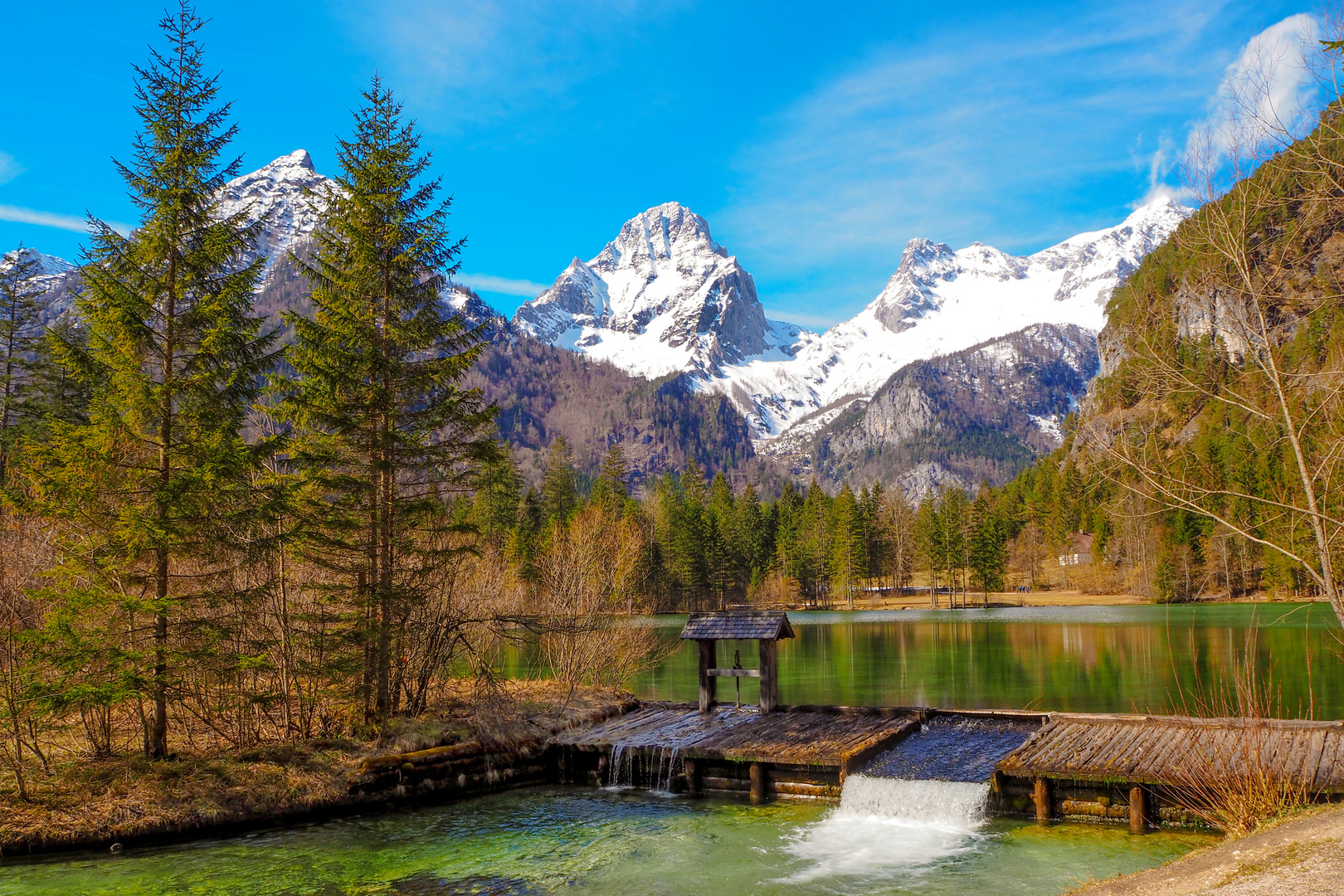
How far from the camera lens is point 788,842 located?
42.8 ft

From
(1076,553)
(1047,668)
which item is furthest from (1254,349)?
(1076,553)

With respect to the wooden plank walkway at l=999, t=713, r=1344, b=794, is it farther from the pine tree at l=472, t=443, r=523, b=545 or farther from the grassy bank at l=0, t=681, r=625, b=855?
the pine tree at l=472, t=443, r=523, b=545

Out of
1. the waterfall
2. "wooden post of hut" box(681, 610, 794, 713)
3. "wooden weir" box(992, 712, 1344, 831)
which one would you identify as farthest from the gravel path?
"wooden post of hut" box(681, 610, 794, 713)

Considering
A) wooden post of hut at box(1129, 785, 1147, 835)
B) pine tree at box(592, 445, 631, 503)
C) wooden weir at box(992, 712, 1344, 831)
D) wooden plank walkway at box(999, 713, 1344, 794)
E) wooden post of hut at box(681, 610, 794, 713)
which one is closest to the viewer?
wooden plank walkway at box(999, 713, 1344, 794)

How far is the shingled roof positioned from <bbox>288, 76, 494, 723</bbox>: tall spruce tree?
20.3 feet

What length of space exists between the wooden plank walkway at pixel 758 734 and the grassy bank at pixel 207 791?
2685 millimetres

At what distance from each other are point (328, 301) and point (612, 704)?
39.1 feet

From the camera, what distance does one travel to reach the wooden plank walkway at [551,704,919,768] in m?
15.7

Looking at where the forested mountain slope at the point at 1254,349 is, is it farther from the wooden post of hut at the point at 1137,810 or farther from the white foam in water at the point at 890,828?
the white foam in water at the point at 890,828

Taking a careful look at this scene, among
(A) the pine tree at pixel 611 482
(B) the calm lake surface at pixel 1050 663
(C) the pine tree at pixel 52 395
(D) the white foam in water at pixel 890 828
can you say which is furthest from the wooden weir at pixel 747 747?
(A) the pine tree at pixel 611 482

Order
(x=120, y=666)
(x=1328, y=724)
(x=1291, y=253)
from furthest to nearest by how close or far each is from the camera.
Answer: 1. (x=1328, y=724)
2. (x=120, y=666)
3. (x=1291, y=253)

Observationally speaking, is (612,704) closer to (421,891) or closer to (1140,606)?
(421,891)

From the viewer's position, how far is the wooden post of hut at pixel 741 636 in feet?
61.1

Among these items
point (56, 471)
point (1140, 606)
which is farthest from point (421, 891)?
point (1140, 606)
